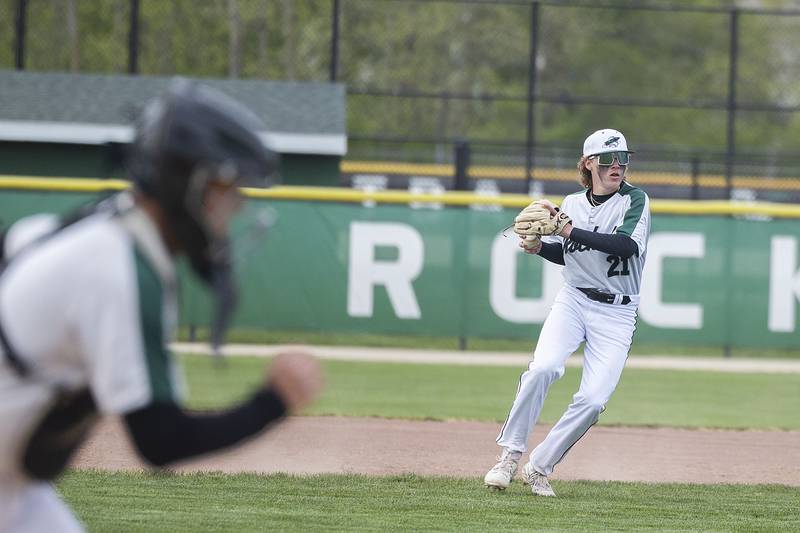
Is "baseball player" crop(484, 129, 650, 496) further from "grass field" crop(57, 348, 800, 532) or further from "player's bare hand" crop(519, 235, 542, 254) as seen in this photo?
"grass field" crop(57, 348, 800, 532)

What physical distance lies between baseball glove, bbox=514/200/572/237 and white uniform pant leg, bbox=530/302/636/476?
61 cm

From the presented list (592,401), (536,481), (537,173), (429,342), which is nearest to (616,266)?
(592,401)

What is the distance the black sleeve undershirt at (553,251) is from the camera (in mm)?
7453

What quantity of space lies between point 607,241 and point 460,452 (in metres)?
2.54

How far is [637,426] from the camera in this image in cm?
1079

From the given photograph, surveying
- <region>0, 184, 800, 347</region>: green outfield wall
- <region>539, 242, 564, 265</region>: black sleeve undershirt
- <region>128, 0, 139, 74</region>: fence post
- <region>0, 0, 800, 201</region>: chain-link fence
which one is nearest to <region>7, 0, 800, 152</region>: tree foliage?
<region>0, 0, 800, 201</region>: chain-link fence

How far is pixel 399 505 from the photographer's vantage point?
6867mm

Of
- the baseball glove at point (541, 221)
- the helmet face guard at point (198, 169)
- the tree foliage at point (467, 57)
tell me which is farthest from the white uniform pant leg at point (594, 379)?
the tree foliage at point (467, 57)

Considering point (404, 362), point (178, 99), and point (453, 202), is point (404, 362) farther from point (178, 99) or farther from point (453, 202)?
point (178, 99)

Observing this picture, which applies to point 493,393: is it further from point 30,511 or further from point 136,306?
point 136,306

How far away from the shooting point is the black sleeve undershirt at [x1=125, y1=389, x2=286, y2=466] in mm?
2828

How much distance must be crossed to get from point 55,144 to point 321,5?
9.32m

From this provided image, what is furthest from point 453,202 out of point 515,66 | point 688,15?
point 688,15

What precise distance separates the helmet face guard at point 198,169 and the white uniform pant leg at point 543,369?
4.53 meters
